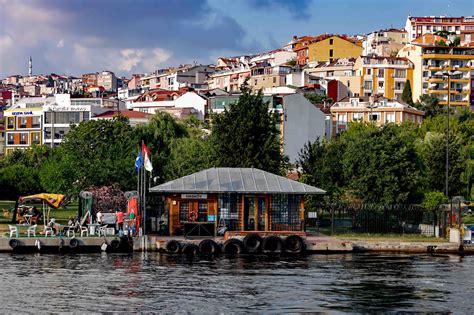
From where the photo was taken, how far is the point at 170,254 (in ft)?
146

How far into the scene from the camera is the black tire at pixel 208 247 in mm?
44719

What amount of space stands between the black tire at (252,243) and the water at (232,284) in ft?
6.91

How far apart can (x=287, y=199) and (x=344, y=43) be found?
124739mm

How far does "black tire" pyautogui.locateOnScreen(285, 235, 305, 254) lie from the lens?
45688 millimetres

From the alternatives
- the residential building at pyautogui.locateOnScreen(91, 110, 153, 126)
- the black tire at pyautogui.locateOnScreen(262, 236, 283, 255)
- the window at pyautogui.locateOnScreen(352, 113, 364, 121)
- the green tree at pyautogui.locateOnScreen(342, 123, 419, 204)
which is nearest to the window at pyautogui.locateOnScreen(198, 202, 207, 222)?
the black tire at pyautogui.locateOnScreen(262, 236, 283, 255)

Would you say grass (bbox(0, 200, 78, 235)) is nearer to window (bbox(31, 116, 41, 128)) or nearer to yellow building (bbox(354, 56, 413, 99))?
window (bbox(31, 116, 41, 128))

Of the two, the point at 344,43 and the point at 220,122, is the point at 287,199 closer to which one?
the point at 220,122

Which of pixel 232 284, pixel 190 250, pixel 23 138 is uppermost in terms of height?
pixel 23 138

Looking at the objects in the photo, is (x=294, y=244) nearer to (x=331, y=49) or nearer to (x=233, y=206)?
(x=233, y=206)

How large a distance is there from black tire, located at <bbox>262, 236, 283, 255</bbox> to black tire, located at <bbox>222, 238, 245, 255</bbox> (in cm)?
114

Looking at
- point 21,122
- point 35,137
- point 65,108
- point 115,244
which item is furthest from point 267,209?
point 21,122

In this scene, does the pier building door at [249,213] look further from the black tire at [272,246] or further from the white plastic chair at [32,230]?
the white plastic chair at [32,230]

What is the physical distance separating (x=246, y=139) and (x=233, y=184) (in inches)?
493

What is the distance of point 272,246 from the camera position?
45.8 meters
